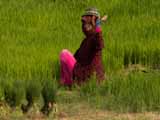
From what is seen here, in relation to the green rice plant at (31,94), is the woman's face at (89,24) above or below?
above

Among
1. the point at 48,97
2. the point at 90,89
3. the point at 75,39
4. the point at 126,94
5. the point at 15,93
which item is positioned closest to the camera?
the point at 15,93

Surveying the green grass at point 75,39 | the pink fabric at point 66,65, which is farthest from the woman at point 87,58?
the green grass at point 75,39

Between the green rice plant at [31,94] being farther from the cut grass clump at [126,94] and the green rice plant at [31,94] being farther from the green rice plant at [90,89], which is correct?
the green rice plant at [90,89]

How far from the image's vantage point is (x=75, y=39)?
34.8 ft

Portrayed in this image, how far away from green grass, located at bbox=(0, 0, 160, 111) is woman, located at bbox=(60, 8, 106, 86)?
251mm

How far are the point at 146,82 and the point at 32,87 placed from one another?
1.46 meters

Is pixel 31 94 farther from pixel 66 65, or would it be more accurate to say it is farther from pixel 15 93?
pixel 66 65

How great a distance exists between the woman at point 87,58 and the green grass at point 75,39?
0.82 ft

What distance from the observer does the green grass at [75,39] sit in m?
7.30

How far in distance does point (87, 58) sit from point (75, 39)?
77.3 inches

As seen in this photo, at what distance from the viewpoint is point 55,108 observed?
6297 millimetres

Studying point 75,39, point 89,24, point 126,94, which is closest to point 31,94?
point 126,94

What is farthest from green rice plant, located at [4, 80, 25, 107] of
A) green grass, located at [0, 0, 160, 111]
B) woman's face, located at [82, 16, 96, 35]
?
woman's face, located at [82, 16, 96, 35]

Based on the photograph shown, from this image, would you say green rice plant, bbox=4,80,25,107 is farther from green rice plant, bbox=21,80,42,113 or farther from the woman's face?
the woman's face
